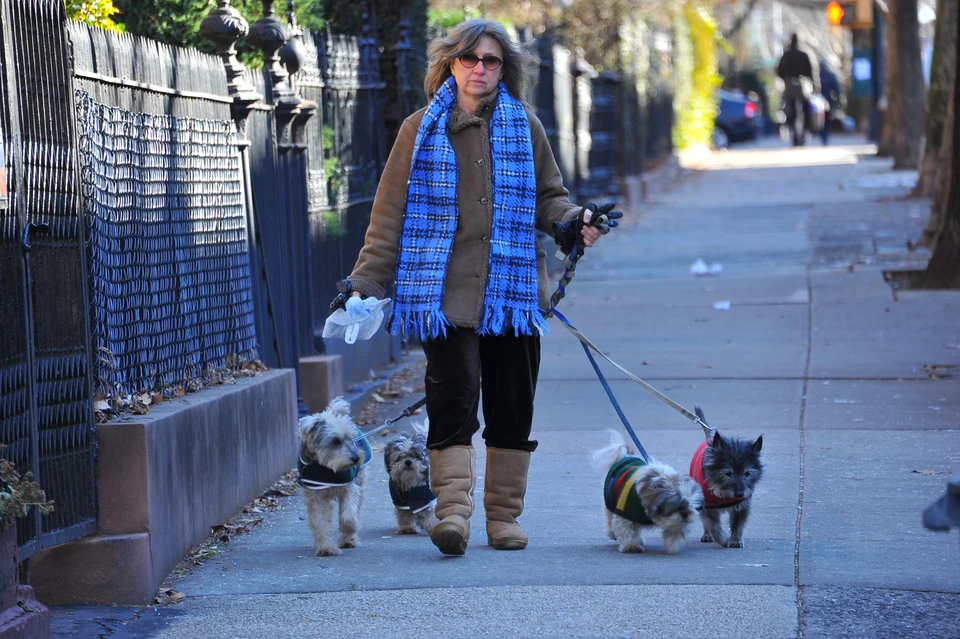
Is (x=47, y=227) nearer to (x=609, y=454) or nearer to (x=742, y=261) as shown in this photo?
(x=609, y=454)

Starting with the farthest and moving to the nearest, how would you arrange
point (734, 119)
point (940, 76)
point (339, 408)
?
1. point (734, 119)
2. point (940, 76)
3. point (339, 408)

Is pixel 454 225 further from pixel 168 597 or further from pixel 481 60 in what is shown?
pixel 168 597

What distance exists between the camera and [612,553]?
531 centimetres

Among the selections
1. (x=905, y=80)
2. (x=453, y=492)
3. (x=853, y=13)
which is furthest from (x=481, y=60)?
(x=853, y=13)

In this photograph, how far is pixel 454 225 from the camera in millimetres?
5270

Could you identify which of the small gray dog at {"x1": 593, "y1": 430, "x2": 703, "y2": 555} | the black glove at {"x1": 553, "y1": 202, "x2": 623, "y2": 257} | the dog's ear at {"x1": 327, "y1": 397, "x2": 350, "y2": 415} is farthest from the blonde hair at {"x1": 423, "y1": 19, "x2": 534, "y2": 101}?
the small gray dog at {"x1": 593, "y1": 430, "x2": 703, "y2": 555}

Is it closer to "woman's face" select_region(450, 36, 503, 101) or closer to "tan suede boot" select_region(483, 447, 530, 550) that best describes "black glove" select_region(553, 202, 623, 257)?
"woman's face" select_region(450, 36, 503, 101)

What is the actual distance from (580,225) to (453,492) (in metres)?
1.10

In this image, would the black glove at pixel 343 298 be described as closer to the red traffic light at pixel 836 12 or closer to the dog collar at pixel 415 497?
the dog collar at pixel 415 497

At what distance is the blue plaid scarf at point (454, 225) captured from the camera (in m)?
5.23

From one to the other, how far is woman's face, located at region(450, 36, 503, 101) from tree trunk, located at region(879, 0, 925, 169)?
21.5 m

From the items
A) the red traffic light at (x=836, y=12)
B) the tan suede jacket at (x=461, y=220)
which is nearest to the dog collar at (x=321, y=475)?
the tan suede jacket at (x=461, y=220)

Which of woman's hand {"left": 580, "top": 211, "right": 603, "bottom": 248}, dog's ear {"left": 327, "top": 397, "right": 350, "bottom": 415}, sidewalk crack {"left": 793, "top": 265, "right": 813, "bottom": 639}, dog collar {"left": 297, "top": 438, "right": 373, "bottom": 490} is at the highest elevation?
woman's hand {"left": 580, "top": 211, "right": 603, "bottom": 248}

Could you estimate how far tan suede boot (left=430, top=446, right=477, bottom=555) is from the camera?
5.21 meters
